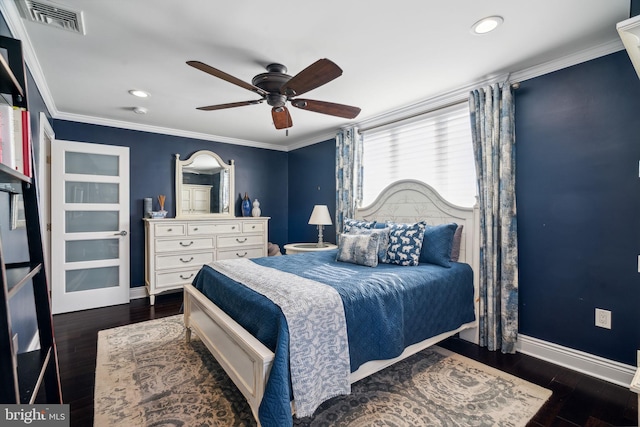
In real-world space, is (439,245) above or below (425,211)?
below

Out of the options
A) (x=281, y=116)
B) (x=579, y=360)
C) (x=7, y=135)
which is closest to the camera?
(x=7, y=135)

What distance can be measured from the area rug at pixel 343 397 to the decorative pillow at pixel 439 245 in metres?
0.79

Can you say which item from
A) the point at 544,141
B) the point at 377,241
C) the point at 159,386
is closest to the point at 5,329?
the point at 159,386

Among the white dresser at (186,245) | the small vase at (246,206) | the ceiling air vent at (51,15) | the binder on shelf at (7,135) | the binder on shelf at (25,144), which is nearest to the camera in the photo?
the binder on shelf at (7,135)

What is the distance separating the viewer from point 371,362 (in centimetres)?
196

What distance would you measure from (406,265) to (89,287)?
153 inches

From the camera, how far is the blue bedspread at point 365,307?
152cm

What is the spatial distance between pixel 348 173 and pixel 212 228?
2.12 meters

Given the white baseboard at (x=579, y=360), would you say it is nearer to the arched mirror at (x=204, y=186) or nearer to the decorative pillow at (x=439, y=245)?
the decorative pillow at (x=439, y=245)

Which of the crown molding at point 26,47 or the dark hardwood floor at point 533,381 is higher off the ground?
the crown molding at point 26,47

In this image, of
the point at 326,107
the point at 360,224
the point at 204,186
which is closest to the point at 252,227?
the point at 204,186

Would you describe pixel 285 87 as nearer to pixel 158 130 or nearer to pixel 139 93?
pixel 139 93

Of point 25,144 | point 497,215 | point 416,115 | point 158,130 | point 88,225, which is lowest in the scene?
point 88,225

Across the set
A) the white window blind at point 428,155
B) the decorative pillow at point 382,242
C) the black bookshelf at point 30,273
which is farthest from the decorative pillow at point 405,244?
the black bookshelf at point 30,273
